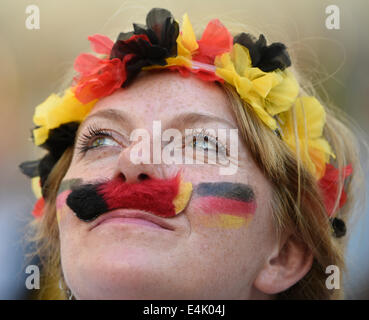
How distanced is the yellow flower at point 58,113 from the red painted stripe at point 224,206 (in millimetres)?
921

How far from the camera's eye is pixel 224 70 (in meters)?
2.40

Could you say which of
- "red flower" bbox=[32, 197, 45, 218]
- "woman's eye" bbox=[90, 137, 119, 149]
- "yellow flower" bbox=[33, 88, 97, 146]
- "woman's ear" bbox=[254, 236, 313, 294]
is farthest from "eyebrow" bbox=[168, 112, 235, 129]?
"red flower" bbox=[32, 197, 45, 218]

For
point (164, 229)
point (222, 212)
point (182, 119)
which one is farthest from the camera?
point (182, 119)

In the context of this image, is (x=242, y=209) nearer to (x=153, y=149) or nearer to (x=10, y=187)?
(x=153, y=149)

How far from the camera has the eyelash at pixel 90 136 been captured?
2436mm

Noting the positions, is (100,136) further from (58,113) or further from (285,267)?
(285,267)

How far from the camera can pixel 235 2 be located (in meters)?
4.16

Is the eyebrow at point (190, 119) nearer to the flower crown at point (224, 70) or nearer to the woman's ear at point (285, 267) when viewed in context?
the flower crown at point (224, 70)

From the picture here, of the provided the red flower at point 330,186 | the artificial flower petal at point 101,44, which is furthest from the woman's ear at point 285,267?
the artificial flower petal at point 101,44

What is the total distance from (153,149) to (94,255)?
0.53 metres

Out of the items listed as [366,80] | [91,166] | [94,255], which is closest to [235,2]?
[366,80]

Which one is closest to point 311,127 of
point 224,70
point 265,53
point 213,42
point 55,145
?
point 265,53

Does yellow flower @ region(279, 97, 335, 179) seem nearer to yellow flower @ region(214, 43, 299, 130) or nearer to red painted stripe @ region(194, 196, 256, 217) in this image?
yellow flower @ region(214, 43, 299, 130)

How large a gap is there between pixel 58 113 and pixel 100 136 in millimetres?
457
